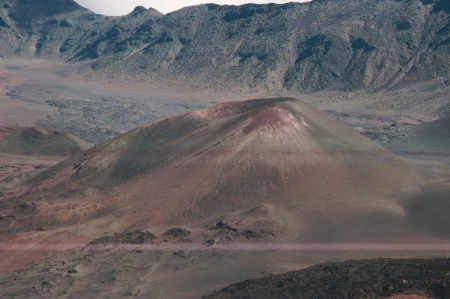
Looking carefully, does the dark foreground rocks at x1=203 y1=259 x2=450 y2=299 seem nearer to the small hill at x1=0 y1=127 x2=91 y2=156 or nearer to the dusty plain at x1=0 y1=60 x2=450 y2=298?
the dusty plain at x1=0 y1=60 x2=450 y2=298

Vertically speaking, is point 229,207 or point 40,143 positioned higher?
point 229,207

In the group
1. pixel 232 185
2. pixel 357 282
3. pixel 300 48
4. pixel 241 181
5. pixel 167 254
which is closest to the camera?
pixel 357 282

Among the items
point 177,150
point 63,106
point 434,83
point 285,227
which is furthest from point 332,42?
point 285,227

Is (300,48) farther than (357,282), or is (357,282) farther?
(300,48)

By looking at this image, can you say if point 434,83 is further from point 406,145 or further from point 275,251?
point 275,251

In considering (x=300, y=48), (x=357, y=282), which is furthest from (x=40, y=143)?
(x=300, y=48)

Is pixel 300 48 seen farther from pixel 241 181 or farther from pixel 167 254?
pixel 167 254

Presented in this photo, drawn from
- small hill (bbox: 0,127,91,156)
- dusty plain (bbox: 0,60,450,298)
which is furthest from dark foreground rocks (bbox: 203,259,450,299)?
small hill (bbox: 0,127,91,156)

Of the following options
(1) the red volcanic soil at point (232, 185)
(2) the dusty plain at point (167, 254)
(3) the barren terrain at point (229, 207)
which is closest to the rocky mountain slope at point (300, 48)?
(3) the barren terrain at point (229, 207)
